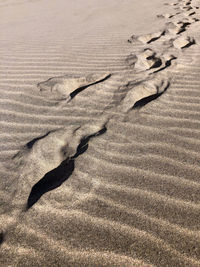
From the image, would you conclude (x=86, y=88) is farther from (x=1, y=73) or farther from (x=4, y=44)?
(x=4, y=44)

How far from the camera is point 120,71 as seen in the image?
296 centimetres

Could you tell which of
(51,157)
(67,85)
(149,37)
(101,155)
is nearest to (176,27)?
(149,37)

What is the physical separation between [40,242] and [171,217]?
2.26ft

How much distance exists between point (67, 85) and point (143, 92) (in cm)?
82

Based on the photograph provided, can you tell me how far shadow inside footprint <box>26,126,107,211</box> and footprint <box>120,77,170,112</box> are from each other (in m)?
0.71

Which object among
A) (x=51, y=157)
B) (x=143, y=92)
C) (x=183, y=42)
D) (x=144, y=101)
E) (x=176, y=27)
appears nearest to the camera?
(x=51, y=157)

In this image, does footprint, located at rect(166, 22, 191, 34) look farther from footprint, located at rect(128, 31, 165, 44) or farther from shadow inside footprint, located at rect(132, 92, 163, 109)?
shadow inside footprint, located at rect(132, 92, 163, 109)

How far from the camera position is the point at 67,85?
2.73 m

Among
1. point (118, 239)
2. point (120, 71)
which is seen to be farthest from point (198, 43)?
point (118, 239)

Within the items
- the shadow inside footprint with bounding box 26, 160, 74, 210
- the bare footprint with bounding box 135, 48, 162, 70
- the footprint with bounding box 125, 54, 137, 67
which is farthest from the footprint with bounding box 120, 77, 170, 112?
the shadow inside footprint with bounding box 26, 160, 74, 210

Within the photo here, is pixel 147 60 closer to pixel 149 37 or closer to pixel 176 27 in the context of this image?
pixel 149 37

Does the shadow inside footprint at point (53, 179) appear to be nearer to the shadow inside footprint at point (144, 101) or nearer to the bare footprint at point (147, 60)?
the shadow inside footprint at point (144, 101)

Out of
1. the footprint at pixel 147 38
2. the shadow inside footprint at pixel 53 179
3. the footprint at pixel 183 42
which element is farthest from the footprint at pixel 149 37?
the shadow inside footprint at pixel 53 179

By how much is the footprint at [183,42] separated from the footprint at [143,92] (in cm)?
135
